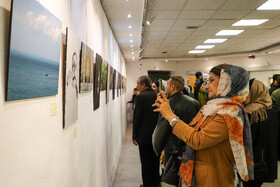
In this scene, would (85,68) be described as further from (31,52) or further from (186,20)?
(186,20)

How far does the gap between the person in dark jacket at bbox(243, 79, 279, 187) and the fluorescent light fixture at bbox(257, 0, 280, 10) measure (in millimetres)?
3013

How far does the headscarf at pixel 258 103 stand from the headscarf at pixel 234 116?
37.9 inches

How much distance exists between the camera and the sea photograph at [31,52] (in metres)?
0.80

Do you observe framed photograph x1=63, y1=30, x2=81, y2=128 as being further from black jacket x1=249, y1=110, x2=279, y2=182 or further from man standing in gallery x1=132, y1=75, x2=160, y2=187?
black jacket x1=249, y1=110, x2=279, y2=182

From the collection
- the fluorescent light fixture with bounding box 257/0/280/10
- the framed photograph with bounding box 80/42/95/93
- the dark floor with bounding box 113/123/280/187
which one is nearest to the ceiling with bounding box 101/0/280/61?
the fluorescent light fixture with bounding box 257/0/280/10

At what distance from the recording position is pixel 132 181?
4184mm

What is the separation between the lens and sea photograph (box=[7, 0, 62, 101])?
2.62ft

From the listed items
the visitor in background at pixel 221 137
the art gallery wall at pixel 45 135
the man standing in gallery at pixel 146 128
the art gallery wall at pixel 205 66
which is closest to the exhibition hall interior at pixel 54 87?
the art gallery wall at pixel 45 135

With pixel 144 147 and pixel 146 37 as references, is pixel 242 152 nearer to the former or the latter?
pixel 144 147

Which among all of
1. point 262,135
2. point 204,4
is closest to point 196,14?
point 204,4

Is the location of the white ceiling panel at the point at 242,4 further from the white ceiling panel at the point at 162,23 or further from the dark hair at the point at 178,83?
the dark hair at the point at 178,83

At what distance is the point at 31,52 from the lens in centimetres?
92

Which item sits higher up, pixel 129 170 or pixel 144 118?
pixel 144 118

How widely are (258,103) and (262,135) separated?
1.22 ft
